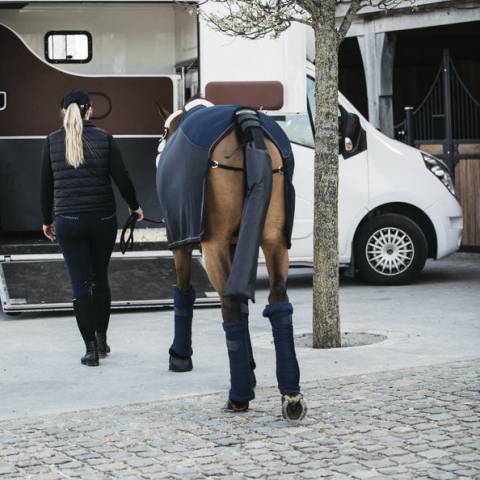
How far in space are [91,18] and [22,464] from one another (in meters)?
8.57

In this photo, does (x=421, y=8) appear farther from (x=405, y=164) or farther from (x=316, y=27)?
(x=316, y=27)

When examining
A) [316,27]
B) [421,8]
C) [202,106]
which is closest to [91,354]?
[202,106]

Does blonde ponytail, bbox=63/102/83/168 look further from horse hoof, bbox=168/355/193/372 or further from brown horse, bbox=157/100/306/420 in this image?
brown horse, bbox=157/100/306/420

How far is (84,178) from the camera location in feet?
29.6

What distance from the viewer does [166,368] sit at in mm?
8766

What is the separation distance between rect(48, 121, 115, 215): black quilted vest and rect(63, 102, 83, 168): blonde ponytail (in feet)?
0.21

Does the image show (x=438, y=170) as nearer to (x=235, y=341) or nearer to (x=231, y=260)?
(x=231, y=260)

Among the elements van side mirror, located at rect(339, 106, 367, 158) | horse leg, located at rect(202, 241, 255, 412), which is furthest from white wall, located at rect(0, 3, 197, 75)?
horse leg, located at rect(202, 241, 255, 412)

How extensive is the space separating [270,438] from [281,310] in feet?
2.44

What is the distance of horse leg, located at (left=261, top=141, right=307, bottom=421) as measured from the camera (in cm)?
684

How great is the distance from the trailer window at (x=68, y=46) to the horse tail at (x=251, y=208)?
7310 millimetres

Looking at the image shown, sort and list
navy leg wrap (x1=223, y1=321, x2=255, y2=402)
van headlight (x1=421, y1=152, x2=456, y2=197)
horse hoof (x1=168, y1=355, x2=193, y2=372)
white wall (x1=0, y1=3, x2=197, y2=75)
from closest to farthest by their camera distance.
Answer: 1. navy leg wrap (x1=223, y1=321, x2=255, y2=402)
2. horse hoof (x1=168, y1=355, x2=193, y2=372)
3. van headlight (x1=421, y1=152, x2=456, y2=197)
4. white wall (x1=0, y1=3, x2=197, y2=75)

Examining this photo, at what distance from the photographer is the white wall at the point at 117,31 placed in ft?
46.0

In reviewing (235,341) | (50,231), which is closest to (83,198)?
(50,231)
